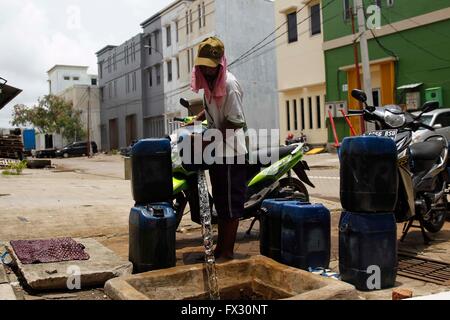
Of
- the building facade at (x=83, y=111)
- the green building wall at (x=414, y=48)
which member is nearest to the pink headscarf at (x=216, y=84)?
the green building wall at (x=414, y=48)

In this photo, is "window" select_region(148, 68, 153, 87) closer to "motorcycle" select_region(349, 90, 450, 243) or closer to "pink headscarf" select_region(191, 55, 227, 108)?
"motorcycle" select_region(349, 90, 450, 243)

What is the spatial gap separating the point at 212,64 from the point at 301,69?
905 inches

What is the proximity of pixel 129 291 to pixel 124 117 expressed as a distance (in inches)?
1768

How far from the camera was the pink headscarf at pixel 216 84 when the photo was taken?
4.04 meters

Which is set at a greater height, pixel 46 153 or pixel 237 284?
pixel 46 153

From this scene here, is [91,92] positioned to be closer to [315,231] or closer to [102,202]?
[102,202]

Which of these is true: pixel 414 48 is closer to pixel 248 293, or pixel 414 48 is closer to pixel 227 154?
pixel 227 154

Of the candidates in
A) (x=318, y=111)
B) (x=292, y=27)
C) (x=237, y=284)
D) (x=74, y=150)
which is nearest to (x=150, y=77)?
(x=74, y=150)

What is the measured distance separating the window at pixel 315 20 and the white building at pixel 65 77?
160 feet

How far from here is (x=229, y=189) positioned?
4.16 m

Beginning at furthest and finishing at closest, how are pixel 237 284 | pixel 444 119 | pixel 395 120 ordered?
pixel 444 119
pixel 395 120
pixel 237 284

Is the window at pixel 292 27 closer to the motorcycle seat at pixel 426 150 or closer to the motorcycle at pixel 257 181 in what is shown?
the motorcycle at pixel 257 181

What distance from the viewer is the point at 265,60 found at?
3466 centimetres

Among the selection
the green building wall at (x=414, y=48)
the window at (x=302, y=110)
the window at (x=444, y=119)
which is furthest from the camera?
the window at (x=302, y=110)
